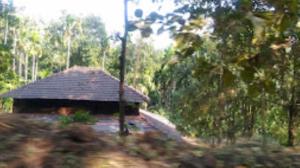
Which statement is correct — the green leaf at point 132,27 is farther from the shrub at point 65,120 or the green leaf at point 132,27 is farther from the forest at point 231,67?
the shrub at point 65,120

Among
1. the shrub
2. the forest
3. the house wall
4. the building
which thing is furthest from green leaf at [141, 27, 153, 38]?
the house wall

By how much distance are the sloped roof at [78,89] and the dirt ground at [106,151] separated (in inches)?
985

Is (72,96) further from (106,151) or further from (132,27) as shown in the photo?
(132,27)

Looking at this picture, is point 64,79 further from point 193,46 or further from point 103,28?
point 103,28

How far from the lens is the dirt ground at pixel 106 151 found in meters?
3.03

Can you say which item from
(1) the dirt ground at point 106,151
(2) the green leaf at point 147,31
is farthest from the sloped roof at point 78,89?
(2) the green leaf at point 147,31

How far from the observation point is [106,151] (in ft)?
10.7

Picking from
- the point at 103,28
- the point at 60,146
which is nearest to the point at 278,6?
the point at 60,146

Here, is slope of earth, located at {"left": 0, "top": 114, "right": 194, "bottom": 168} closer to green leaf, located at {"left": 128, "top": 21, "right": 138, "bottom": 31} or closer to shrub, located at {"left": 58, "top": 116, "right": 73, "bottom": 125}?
shrub, located at {"left": 58, "top": 116, "right": 73, "bottom": 125}

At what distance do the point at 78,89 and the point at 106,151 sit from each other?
27394mm

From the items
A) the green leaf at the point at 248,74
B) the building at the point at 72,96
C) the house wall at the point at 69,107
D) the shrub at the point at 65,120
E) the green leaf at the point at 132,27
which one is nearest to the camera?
the green leaf at the point at 248,74

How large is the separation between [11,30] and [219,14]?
6755cm

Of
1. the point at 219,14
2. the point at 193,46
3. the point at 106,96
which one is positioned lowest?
the point at 106,96

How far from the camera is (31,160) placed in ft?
9.71
